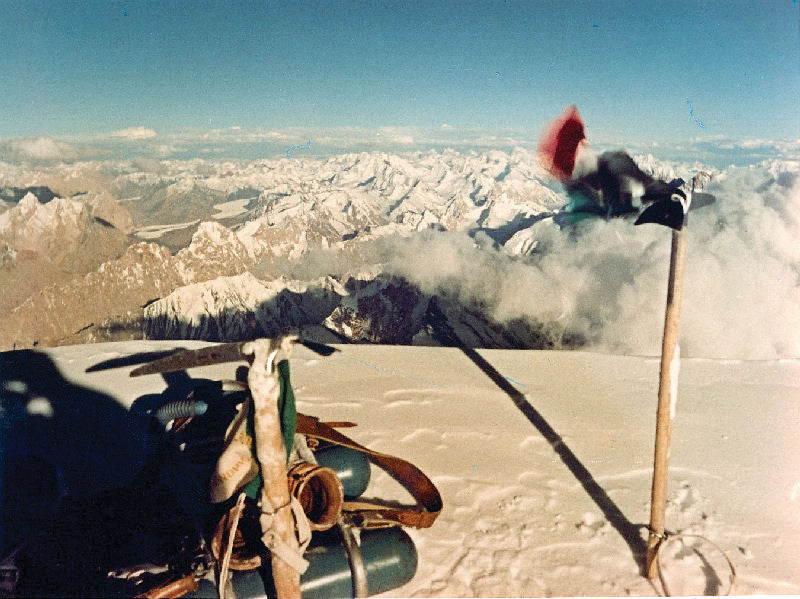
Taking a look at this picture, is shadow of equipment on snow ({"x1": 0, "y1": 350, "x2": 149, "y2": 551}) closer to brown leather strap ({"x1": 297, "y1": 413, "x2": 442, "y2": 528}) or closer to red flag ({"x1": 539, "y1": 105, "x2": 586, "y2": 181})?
brown leather strap ({"x1": 297, "y1": 413, "x2": 442, "y2": 528})

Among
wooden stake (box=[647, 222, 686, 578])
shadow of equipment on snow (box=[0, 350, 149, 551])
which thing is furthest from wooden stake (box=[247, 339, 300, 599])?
wooden stake (box=[647, 222, 686, 578])

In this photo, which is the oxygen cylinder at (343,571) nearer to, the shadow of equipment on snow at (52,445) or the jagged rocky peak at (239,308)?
the shadow of equipment on snow at (52,445)

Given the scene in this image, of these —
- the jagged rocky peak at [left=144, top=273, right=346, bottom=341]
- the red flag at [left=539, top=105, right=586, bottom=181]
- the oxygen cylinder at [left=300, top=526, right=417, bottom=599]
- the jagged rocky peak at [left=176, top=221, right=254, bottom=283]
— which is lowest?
the jagged rocky peak at [left=144, top=273, right=346, bottom=341]

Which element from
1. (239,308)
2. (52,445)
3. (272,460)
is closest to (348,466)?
(272,460)

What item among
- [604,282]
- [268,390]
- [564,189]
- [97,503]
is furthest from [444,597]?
[604,282]

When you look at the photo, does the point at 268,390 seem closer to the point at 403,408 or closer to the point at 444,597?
the point at 444,597

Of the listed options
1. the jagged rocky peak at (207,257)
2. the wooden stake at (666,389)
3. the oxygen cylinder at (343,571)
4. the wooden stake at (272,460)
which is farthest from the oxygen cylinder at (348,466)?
the jagged rocky peak at (207,257)

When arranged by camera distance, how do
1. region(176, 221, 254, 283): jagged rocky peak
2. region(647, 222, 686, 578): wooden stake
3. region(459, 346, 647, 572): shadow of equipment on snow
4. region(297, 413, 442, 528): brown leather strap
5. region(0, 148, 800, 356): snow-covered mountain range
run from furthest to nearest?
region(176, 221, 254, 283): jagged rocky peak
region(0, 148, 800, 356): snow-covered mountain range
region(459, 346, 647, 572): shadow of equipment on snow
region(297, 413, 442, 528): brown leather strap
region(647, 222, 686, 578): wooden stake
